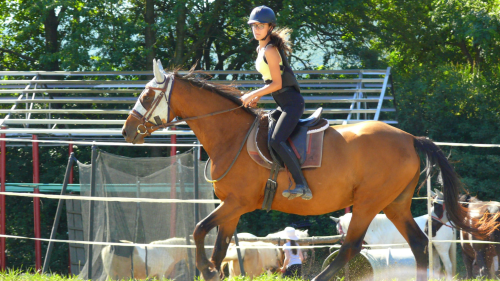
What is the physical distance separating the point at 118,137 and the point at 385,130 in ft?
33.9

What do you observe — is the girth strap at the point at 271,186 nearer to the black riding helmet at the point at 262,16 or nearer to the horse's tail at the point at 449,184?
the black riding helmet at the point at 262,16

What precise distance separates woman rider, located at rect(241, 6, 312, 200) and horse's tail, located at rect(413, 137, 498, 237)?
1.32m

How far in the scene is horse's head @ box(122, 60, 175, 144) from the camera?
494 centimetres

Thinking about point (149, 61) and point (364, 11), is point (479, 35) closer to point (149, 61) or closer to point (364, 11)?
point (364, 11)

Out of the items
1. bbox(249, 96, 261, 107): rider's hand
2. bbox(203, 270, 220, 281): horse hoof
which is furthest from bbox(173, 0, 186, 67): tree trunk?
bbox(203, 270, 220, 281): horse hoof

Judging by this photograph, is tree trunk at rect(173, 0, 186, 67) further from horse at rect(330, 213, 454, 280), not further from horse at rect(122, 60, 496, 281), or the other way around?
horse at rect(122, 60, 496, 281)

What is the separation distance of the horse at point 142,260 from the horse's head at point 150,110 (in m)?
2.72

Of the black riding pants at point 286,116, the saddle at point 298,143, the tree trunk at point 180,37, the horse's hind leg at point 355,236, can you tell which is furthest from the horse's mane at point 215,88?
the tree trunk at point 180,37

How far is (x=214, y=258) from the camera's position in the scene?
4.97 meters

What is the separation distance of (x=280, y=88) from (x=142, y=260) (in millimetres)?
3720

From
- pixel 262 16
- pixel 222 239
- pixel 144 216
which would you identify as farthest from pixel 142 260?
pixel 262 16

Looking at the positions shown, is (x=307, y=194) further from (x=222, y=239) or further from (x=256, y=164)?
(x=222, y=239)

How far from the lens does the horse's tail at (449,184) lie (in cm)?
515

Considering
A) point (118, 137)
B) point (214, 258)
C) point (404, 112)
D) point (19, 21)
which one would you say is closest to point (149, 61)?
point (118, 137)
